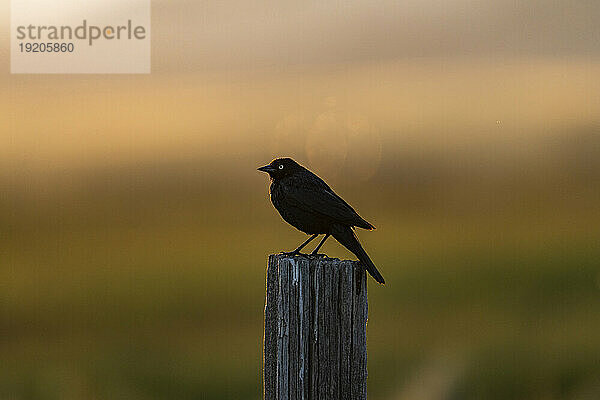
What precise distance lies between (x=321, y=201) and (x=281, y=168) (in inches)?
40.3

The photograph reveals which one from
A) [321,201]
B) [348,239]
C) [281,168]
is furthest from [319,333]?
[281,168]

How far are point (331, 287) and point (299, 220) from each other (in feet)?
7.94

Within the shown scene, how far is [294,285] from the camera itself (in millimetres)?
3572

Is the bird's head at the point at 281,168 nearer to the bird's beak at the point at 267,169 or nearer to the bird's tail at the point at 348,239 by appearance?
the bird's beak at the point at 267,169

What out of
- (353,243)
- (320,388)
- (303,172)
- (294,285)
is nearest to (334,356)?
(320,388)

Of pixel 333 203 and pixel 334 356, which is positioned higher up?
pixel 333 203

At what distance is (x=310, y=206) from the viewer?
5727mm

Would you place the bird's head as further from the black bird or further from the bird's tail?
the bird's tail

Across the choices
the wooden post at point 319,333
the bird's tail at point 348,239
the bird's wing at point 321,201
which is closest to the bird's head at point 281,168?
the bird's wing at point 321,201

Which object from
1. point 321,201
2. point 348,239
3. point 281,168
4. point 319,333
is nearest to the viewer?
point 319,333

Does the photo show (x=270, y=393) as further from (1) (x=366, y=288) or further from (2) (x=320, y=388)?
(1) (x=366, y=288)

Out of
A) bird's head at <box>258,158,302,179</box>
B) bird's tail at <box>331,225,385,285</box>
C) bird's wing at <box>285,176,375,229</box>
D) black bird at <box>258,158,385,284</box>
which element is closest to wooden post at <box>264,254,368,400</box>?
black bird at <box>258,158,385,284</box>

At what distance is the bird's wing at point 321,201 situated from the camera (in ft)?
17.0

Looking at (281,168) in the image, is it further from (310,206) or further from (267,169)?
(310,206)
